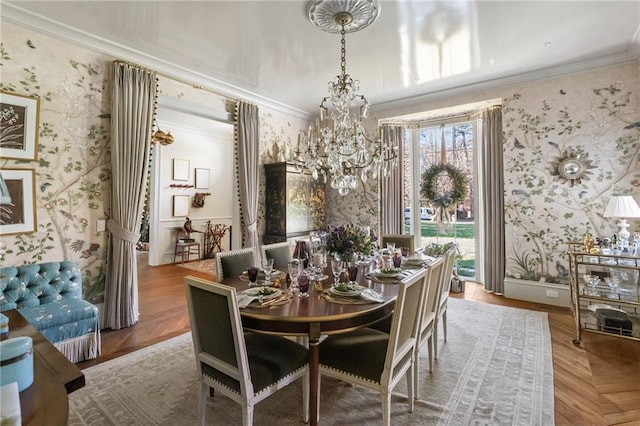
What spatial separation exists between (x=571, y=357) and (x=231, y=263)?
3.14m

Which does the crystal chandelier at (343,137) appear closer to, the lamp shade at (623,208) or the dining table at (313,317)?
the dining table at (313,317)

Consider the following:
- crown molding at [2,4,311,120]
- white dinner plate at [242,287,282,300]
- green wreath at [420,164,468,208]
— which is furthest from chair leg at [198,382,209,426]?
green wreath at [420,164,468,208]

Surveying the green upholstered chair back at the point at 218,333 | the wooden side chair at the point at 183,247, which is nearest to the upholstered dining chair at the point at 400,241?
the green upholstered chair back at the point at 218,333

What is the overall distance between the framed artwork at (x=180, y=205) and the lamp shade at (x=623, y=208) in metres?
7.40

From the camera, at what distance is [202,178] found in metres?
7.48

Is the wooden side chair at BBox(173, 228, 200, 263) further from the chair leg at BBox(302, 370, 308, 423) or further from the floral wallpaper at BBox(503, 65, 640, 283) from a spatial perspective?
the floral wallpaper at BBox(503, 65, 640, 283)

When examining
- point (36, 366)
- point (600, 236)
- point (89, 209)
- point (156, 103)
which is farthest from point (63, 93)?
point (600, 236)

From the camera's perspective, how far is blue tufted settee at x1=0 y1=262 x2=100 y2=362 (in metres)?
2.45

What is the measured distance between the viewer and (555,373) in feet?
7.89

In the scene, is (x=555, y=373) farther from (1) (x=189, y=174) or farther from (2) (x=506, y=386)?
(1) (x=189, y=174)

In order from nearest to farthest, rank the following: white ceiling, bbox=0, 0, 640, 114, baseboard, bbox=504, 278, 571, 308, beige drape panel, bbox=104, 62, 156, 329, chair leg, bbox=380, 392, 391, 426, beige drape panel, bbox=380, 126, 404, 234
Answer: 1. chair leg, bbox=380, 392, 391, 426
2. white ceiling, bbox=0, 0, 640, 114
3. beige drape panel, bbox=104, 62, 156, 329
4. baseboard, bbox=504, 278, 571, 308
5. beige drape panel, bbox=380, 126, 404, 234

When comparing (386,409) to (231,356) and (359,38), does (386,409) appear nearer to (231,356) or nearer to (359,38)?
(231,356)

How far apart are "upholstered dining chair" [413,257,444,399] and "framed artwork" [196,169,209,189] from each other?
6501 mm

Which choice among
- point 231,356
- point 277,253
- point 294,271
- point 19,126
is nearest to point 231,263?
point 277,253
